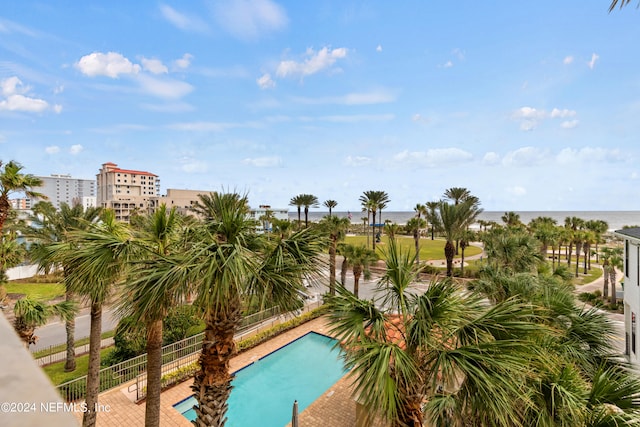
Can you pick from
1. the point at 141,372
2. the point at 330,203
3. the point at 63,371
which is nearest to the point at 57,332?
the point at 63,371

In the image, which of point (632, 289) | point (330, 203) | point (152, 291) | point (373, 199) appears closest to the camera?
point (152, 291)

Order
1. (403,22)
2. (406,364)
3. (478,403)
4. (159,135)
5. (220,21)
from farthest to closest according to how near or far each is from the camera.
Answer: (159,135), (403,22), (220,21), (406,364), (478,403)

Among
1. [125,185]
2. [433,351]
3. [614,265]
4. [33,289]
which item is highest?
[125,185]

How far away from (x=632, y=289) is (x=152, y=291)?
51.8 feet

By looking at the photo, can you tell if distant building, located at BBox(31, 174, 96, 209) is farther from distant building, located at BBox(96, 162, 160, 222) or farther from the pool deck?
the pool deck

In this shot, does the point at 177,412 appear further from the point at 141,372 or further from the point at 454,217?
the point at 454,217

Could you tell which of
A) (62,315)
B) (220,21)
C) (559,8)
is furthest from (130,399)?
(559,8)

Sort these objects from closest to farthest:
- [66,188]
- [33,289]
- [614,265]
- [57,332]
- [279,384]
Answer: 1. [279,384]
2. [57,332]
3. [614,265]
4. [33,289]
5. [66,188]

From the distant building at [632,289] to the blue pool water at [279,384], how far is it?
10673 mm

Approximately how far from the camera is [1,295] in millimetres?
9641

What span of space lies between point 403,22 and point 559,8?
8131mm

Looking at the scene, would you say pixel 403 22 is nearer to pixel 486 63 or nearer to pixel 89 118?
pixel 486 63

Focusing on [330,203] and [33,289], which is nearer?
[33,289]

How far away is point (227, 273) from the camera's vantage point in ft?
14.7
